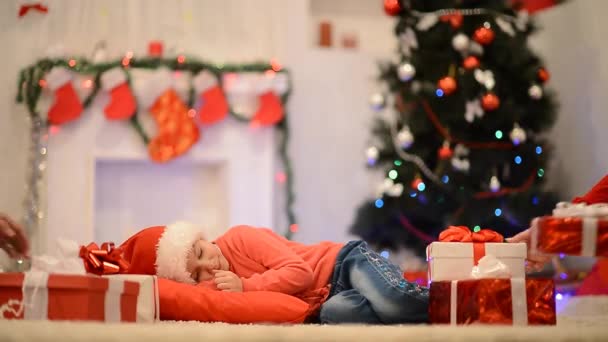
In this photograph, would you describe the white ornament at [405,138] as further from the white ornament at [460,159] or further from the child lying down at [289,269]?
the child lying down at [289,269]

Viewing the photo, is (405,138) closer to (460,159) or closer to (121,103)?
(460,159)

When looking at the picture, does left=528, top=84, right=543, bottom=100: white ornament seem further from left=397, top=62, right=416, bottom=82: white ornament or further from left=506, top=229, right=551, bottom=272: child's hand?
left=506, top=229, right=551, bottom=272: child's hand

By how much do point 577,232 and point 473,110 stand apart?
215 cm

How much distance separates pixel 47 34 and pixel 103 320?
2.90m

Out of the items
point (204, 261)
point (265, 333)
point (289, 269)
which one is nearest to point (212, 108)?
point (204, 261)

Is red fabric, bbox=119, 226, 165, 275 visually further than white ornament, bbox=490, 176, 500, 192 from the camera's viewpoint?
No

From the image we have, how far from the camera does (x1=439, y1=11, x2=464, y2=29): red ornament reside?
3.87 m

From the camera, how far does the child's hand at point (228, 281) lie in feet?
7.00

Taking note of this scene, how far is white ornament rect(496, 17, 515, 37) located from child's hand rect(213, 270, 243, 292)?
7.77 ft

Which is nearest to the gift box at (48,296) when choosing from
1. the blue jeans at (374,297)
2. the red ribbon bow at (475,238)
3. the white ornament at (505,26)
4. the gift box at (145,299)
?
the gift box at (145,299)

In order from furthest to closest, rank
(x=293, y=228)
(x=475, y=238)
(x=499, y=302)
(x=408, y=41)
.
Result: 1. (x=293, y=228)
2. (x=408, y=41)
3. (x=475, y=238)
4. (x=499, y=302)

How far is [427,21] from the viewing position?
3.95m

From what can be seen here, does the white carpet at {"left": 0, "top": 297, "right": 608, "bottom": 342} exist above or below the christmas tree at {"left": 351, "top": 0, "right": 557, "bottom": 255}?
below

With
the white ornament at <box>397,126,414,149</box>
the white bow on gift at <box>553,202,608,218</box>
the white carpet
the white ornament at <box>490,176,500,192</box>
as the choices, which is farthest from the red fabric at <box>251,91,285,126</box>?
the white carpet
